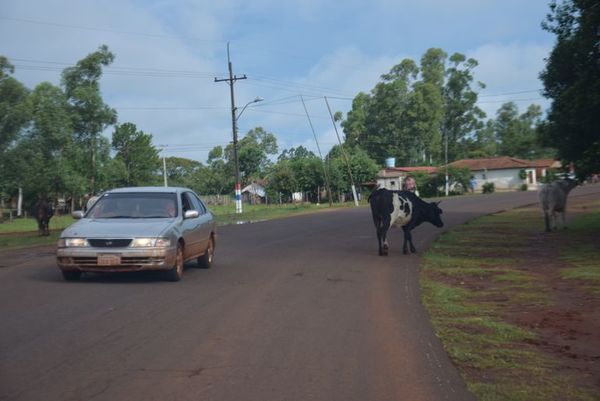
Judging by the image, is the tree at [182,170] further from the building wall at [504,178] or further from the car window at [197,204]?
the car window at [197,204]

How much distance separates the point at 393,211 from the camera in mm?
15461

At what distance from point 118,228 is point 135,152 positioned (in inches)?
2438

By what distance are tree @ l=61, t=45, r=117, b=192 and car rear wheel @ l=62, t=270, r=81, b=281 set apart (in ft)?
70.3

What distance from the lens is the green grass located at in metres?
5.82

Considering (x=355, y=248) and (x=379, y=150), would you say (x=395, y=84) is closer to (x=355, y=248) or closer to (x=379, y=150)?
(x=379, y=150)

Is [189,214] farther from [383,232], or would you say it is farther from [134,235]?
[383,232]

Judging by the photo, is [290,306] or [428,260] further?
[428,260]

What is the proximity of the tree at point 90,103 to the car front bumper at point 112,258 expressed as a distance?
864 inches

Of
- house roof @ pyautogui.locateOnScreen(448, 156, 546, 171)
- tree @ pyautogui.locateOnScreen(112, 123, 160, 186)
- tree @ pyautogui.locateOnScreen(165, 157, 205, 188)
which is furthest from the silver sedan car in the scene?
tree @ pyautogui.locateOnScreen(165, 157, 205, 188)

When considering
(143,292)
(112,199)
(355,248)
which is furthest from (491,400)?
(355,248)

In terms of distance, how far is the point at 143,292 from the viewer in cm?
1023

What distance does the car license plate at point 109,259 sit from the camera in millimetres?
10570

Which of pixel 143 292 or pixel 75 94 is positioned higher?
pixel 75 94

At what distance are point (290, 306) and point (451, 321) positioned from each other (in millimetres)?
2197
